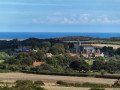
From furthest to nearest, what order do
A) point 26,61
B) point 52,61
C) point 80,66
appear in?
point 52,61 → point 26,61 → point 80,66

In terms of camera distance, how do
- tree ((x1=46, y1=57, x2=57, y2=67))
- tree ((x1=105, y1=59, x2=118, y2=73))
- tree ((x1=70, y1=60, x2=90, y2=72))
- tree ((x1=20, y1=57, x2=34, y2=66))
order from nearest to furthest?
1. tree ((x1=70, y1=60, x2=90, y2=72))
2. tree ((x1=105, y1=59, x2=118, y2=73))
3. tree ((x1=46, y1=57, x2=57, y2=67))
4. tree ((x1=20, y1=57, x2=34, y2=66))

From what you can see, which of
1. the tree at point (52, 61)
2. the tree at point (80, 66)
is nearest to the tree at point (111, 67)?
the tree at point (80, 66)

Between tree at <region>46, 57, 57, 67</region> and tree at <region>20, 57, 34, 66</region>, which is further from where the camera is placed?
Result: tree at <region>20, 57, 34, 66</region>

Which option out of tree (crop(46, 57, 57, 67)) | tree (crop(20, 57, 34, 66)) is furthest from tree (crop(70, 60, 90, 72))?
tree (crop(20, 57, 34, 66))

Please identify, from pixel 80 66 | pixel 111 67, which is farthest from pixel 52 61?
pixel 111 67

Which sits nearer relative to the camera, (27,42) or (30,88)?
(30,88)

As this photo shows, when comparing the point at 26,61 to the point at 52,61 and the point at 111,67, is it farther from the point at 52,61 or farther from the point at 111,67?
the point at 111,67

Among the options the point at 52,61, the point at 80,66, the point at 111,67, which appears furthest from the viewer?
the point at 52,61

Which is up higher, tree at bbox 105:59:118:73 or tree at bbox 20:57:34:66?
tree at bbox 20:57:34:66

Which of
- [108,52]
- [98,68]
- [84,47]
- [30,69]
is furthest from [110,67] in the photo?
[84,47]

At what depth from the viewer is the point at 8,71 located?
147 feet

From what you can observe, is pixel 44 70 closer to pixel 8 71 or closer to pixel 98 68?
pixel 8 71

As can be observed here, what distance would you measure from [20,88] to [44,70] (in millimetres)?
19068

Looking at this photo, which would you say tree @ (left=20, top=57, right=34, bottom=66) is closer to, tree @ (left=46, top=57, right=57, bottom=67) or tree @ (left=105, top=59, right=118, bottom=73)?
tree @ (left=46, top=57, right=57, bottom=67)
